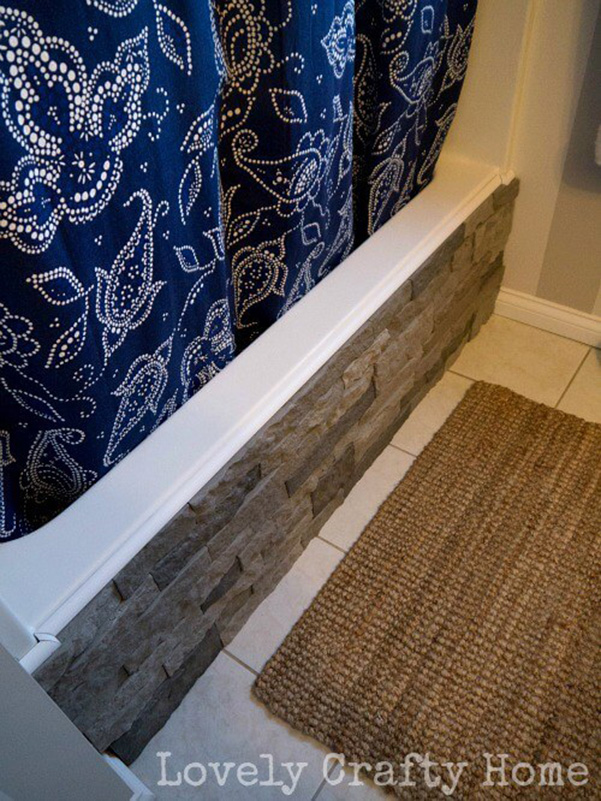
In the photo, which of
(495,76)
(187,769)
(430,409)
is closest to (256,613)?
(187,769)

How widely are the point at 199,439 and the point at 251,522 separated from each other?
201 mm

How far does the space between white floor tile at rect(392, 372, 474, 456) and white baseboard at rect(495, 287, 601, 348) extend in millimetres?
267

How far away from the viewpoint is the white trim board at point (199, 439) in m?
0.84

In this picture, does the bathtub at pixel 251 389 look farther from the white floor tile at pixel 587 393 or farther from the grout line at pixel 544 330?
the white floor tile at pixel 587 393

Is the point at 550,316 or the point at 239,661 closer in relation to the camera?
the point at 239,661

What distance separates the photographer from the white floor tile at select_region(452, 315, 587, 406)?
162cm

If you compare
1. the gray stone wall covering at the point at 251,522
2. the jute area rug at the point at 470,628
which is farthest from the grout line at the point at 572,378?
the gray stone wall covering at the point at 251,522

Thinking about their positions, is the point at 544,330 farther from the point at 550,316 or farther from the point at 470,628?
the point at 470,628

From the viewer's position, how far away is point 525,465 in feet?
4.77

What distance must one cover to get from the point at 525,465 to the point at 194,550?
0.81m

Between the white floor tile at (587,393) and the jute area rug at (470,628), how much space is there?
0.20 feet

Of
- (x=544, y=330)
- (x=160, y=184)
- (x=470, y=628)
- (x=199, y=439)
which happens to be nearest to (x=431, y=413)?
(x=544, y=330)

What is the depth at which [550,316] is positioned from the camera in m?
1.70

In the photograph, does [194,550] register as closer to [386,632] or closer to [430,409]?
[386,632]
